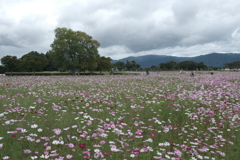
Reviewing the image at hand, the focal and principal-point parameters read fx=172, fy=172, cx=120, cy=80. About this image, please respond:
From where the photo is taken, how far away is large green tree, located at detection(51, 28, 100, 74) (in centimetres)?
4666

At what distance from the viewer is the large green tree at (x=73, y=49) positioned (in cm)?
4666

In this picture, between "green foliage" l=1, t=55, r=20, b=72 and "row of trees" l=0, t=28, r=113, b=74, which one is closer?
"row of trees" l=0, t=28, r=113, b=74

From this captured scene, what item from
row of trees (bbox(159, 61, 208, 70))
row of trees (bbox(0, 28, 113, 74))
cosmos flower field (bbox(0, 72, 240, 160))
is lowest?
cosmos flower field (bbox(0, 72, 240, 160))

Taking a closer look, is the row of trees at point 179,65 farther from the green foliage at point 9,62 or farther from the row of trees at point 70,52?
the green foliage at point 9,62

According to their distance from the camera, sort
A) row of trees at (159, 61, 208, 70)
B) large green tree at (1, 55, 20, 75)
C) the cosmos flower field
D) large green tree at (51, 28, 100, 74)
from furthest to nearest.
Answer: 1. row of trees at (159, 61, 208, 70)
2. large green tree at (1, 55, 20, 75)
3. large green tree at (51, 28, 100, 74)
4. the cosmos flower field

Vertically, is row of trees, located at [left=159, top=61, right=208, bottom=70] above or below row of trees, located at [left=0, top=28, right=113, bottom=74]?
below

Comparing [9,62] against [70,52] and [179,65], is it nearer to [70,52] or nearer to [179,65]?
[70,52]

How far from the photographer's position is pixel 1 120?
257 inches

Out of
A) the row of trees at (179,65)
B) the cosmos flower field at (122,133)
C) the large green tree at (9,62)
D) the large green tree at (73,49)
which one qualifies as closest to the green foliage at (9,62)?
the large green tree at (9,62)

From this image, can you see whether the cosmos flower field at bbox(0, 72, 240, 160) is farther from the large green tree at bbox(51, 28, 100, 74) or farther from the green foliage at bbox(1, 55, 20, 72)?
the green foliage at bbox(1, 55, 20, 72)

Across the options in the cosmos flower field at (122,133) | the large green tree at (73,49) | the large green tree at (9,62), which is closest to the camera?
the cosmos flower field at (122,133)

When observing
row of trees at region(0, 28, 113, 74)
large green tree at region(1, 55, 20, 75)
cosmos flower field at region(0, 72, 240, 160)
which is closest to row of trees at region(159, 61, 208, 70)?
row of trees at region(0, 28, 113, 74)

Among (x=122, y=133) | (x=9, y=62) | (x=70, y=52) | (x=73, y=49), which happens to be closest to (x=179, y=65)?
(x=73, y=49)

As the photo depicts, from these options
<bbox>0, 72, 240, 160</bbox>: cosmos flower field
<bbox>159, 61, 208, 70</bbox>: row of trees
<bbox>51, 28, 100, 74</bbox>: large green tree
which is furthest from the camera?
<bbox>159, 61, 208, 70</bbox>: row of trees
